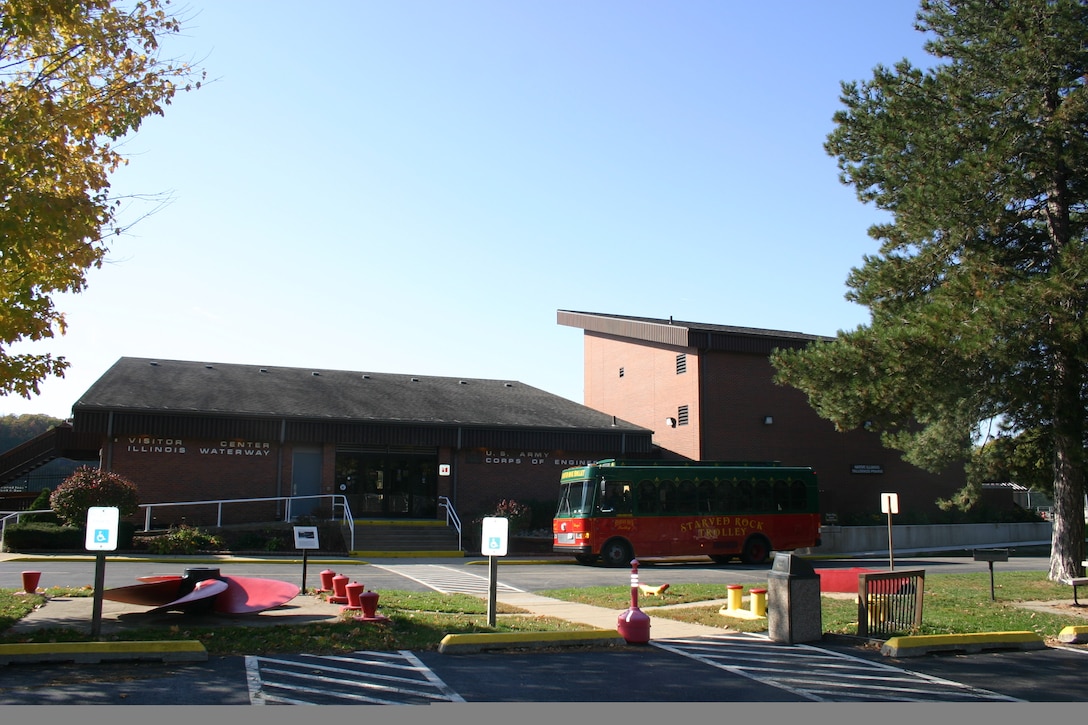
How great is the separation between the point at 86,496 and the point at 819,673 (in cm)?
2217

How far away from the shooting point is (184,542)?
1011 inches

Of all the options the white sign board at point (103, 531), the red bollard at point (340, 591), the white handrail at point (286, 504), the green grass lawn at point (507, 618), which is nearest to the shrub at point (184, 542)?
the white handrail at point (286, 504)

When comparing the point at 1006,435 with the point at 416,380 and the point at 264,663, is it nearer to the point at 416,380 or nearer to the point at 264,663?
the point at 264,663

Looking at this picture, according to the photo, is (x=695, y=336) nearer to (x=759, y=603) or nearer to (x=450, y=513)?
(x=450, y=513)

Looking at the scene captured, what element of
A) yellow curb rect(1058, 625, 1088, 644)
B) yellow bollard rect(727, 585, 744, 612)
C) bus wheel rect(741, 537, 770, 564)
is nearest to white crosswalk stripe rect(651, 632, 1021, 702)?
yellow bollard rect(727, 585, 744, 612)

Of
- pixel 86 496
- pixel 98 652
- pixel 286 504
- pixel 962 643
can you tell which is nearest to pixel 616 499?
pixel 286 504

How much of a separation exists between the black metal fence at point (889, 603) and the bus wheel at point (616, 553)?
13.8 meters

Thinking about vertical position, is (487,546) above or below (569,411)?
below

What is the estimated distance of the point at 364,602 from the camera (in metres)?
12.2

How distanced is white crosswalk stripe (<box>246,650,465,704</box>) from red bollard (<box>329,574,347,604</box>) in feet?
12.5

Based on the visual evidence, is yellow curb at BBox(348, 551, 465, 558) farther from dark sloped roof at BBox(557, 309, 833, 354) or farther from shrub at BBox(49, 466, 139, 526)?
dark sloped roof at BBox(557, 309, 833, 354)

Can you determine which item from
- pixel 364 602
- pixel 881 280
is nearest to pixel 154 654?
pixel 364 602

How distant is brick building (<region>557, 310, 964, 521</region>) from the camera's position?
36.5m

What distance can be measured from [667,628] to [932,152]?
39.7 feet
